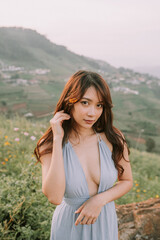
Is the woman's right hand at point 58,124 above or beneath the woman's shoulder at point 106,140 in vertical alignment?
above

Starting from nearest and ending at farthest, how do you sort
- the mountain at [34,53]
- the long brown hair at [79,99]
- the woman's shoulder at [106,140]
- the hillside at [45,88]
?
the long brown hair at [79,99], the woman's shoulder at [106,140], the hillside at [45,88], the mountain at [34,53]

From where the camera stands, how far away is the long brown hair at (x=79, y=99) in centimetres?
133

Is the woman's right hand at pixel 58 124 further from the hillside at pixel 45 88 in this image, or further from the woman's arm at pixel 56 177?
the hillside at pixel 45 88

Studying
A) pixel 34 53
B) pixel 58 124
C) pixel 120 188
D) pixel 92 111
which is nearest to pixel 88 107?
pixel 92 111

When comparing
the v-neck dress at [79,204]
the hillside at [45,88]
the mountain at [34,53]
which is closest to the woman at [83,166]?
the v-neck dress at [79,204]

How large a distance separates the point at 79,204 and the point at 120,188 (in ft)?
1.00

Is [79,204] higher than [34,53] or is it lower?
lower

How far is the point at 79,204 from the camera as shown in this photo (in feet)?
4.47

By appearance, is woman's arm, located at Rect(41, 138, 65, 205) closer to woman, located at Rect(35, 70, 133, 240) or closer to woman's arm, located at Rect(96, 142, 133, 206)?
woman, located at Rect(35, 70, 133, 240)

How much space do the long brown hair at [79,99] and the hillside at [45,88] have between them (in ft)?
1.40

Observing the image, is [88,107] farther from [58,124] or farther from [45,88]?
[45,88]

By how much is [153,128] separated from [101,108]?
27320 millimetres

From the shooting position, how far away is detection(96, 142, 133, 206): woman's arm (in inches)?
51.4

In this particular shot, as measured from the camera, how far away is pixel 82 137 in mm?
1523
